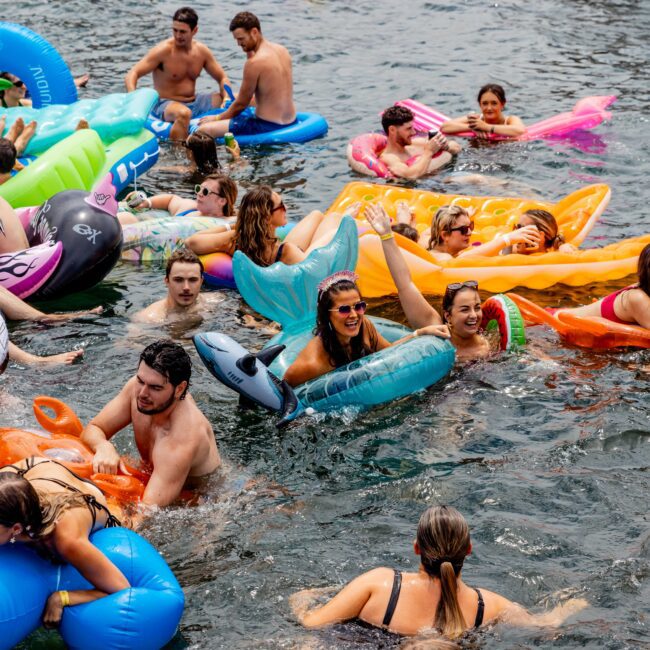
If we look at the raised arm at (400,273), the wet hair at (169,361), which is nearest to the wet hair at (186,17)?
the raised arm at (400,273)

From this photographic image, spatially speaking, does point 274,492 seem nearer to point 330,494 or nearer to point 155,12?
point 330,494

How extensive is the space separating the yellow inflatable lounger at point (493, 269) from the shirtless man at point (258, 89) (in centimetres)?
417

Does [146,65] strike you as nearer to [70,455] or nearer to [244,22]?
[244,22]

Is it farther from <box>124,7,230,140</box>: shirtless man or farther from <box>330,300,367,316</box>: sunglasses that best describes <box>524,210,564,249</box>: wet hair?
<box>124,7,230,140</box>: shirtless man

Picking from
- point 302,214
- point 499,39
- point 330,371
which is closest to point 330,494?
point 330,371

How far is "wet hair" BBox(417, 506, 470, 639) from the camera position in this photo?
456cm

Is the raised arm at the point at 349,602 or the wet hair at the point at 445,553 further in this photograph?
the raised arm at the point at 349,602

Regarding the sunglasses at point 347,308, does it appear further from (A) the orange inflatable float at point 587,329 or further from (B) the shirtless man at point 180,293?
(B) the shirtless man at point 180,293

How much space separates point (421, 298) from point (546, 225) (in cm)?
219

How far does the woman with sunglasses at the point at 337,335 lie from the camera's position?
6910 millimetres

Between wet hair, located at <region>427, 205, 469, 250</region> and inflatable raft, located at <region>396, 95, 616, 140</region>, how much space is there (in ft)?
12.1

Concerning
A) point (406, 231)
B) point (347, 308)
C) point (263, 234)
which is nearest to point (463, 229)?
point (406, 231)

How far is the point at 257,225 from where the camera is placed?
8.80 meters

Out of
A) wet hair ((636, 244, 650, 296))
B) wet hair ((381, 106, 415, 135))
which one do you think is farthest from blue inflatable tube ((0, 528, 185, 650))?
wet hair ((381, 106, 415, 135))
